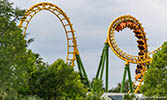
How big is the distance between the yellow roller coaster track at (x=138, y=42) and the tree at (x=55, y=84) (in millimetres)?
15419

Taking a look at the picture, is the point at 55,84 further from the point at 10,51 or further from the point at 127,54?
the point at 127,54

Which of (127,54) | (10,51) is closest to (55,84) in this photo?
(10,51)

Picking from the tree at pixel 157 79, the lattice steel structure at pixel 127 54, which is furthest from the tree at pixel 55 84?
the lattice steel structure at pixel 127 54

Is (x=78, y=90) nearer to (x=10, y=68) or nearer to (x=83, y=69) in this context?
(x=10, y=68)

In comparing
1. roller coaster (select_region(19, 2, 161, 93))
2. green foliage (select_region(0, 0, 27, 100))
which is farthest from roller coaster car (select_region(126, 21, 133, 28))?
green foliage (select_region(0, 0, 27, 100))

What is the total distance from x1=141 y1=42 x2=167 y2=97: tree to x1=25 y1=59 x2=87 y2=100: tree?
5402 millimetres

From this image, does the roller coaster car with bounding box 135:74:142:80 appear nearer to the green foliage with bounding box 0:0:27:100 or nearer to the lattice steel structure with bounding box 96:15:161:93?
the lattice steel structure with bounding box 96:15:161:93

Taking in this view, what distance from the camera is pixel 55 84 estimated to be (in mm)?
25719

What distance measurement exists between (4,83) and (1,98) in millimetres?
1968

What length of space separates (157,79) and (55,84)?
318 inches

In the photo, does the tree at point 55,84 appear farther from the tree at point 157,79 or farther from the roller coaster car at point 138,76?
the roller coaster car at point 138,76

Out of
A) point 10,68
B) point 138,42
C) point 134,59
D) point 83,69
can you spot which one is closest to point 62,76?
point 10,68

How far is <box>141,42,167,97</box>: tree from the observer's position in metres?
25.4

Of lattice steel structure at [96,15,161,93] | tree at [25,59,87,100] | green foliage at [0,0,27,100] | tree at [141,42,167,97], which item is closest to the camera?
green foliage at [0,0,27,100]
